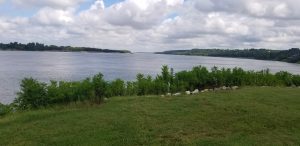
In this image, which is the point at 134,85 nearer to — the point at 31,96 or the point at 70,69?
the point at 31,96

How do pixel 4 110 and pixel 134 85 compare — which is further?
pixel 134 85

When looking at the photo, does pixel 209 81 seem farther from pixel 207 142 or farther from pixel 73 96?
pixel 207 142

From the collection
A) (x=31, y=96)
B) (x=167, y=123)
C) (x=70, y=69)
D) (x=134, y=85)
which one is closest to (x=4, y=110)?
(x=31, y=96)

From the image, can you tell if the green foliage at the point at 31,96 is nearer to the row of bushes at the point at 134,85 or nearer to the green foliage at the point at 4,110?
the row of bushes at the point at 134,85

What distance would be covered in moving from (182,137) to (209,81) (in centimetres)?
1007

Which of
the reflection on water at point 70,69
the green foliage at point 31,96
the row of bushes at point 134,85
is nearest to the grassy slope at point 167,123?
the green foliage at point 31,96

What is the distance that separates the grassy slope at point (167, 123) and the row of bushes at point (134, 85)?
1.40 metres

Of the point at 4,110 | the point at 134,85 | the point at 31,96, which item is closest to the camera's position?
the point at 4,110

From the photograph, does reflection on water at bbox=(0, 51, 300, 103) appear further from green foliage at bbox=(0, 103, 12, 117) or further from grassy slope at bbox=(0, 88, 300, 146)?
grassy slope at bbox=(0, 88, 300, 146)

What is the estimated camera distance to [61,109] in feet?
45.1

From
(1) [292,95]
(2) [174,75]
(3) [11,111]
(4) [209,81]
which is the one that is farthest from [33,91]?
(1) [292,95]

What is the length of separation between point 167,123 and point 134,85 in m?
7.25

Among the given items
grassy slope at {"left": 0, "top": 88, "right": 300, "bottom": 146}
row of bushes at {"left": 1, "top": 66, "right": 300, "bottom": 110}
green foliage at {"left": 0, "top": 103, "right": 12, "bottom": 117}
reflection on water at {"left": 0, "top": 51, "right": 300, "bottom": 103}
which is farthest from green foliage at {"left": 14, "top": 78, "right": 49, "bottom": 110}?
reflection on water at {"left": 0, "top": 51, "right": 300, "bottom": 103}

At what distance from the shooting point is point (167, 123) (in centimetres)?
1066
